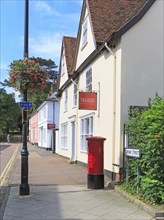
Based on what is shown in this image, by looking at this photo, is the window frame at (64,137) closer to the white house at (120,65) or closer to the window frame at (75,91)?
the window frame at (75,91)

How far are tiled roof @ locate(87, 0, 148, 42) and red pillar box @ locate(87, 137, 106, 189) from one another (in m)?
5.33

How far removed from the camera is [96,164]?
1111cm

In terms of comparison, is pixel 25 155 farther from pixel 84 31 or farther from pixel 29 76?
pixel 84 31

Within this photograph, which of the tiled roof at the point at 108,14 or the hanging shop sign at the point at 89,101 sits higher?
the tiled roof at the point at 108,14

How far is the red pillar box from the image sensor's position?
436 inches

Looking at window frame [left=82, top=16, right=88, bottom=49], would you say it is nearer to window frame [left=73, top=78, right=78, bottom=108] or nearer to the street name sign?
window frame [left=73, top=78, right=78, bottom=108]

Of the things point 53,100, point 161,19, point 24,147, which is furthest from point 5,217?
point 53,100

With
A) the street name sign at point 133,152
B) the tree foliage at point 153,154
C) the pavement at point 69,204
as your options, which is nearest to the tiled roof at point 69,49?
the pavement at point 69,204

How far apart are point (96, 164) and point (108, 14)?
7551 millimetres

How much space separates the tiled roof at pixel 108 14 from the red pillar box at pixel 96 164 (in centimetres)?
533

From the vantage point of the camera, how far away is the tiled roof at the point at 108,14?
15.2 m

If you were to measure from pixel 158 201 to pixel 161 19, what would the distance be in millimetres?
7186

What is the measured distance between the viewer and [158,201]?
27.2 ft

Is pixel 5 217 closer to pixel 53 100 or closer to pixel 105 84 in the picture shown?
pixel 105 84
